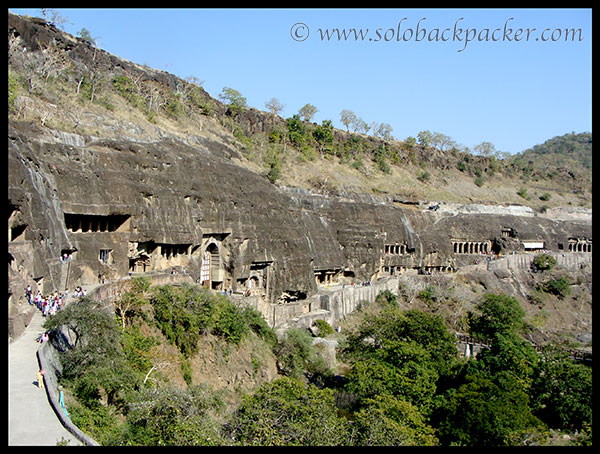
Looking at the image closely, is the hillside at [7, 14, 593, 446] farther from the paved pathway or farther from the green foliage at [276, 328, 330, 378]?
the paved pathway

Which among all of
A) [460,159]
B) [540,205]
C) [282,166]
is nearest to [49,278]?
[282,166]

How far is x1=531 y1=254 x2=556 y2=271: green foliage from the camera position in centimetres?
6254

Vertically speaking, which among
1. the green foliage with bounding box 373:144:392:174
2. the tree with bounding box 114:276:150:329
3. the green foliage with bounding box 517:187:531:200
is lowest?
the tree with bounding box 114:276:150:329

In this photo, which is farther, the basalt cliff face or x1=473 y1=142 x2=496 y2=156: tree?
x1=473 y1=142 x2=496 y2=156: tree

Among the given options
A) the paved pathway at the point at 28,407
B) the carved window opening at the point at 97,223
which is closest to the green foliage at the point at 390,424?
the paved pathway at the point at 28,407

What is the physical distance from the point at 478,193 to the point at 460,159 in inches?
655

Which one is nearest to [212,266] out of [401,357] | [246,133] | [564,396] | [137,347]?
[137,347]

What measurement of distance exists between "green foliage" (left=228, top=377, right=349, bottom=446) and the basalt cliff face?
8.44 m

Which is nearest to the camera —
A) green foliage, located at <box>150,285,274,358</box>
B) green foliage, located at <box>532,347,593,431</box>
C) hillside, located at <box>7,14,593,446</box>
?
hillside, located at <box>7,14,593,446</box>

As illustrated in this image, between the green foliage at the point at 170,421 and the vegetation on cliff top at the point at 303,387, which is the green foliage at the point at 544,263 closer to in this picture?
the vegetation on cliff top at the point at 303,387

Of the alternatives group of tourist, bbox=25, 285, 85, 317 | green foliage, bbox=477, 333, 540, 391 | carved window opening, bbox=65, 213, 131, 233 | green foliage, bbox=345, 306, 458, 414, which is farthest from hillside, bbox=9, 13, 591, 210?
green foliage, bbox=477, 333, 540, 391
